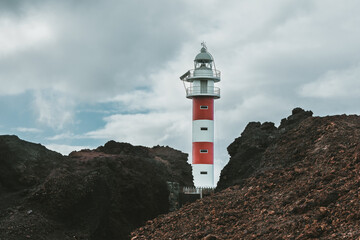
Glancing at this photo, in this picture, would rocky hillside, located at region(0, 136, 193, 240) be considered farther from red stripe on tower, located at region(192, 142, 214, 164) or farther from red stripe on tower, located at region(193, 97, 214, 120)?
red stripe on tower, located at region(193, 97, 214, 120)

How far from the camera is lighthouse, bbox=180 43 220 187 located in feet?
108

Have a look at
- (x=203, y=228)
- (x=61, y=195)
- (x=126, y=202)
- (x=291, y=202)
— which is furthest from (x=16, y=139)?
(x=291, y=202)

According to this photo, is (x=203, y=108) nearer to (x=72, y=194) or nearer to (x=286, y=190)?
(x=72, y=194)

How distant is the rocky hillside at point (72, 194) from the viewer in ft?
59.7

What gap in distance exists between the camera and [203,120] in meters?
33.6

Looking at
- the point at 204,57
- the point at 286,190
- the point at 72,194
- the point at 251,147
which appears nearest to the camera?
the point at 286,190

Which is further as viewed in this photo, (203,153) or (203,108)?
(203,108)

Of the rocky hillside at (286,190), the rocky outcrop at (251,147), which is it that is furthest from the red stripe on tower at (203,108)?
the rocky hillside at (286,190)

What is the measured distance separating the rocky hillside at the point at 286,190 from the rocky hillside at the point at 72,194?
13.2ft

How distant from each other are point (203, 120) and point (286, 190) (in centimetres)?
1967

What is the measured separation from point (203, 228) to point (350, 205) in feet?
13.7

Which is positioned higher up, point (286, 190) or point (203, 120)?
point (203, 120)

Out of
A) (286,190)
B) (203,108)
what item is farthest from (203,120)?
(286,190)

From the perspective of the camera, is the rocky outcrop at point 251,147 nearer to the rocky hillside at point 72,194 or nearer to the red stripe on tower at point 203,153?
the rocky hillside at point 72,194
